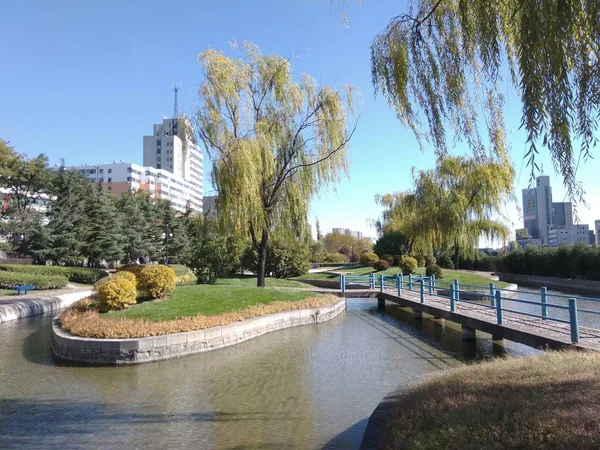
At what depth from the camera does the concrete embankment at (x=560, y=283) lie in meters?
30.2

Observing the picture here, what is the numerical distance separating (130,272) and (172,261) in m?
37.6

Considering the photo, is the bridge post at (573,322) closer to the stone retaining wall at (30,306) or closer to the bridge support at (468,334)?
the bridge support at (468,334)

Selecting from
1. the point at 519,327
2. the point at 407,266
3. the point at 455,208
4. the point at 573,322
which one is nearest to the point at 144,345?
the point at 519,327

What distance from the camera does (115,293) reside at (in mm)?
12148

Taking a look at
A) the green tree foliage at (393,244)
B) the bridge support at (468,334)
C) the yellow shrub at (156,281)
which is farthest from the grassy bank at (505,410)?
the green tree foliage at (393,244)

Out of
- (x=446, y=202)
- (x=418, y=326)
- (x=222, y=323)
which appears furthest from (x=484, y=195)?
(x=222, y=323)

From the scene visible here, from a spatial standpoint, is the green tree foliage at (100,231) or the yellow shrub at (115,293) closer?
the yellow shrub at (115,293)

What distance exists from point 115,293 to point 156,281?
55.8 inches

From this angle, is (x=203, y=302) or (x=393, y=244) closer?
(x=203, y=302)

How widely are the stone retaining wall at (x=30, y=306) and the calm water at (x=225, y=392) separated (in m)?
4.01

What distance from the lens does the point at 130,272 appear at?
44.5ft

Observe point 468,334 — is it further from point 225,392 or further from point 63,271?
point 63,271

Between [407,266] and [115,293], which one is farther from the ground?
[407,266]

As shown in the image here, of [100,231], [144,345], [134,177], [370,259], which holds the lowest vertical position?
[144,345]
